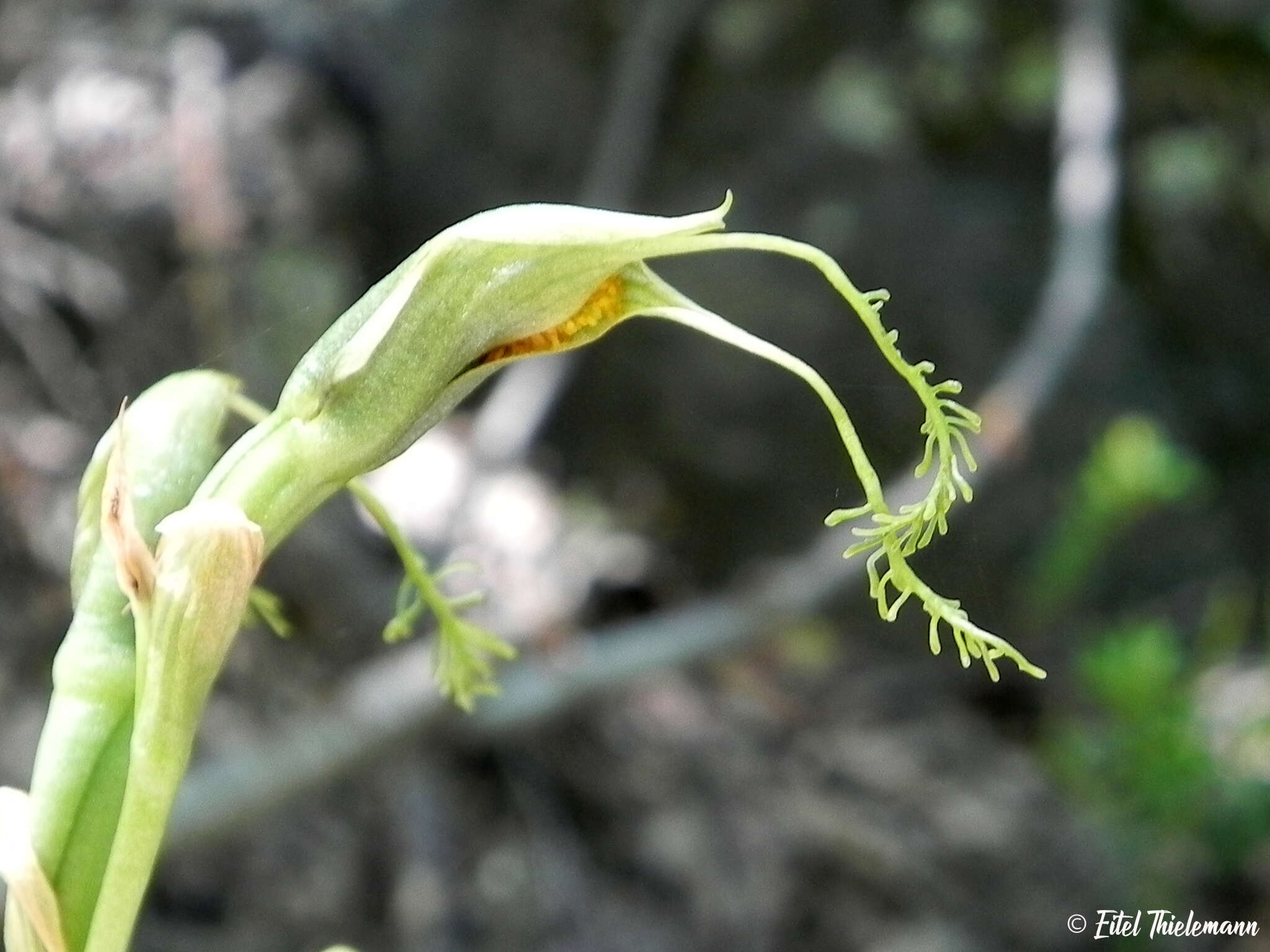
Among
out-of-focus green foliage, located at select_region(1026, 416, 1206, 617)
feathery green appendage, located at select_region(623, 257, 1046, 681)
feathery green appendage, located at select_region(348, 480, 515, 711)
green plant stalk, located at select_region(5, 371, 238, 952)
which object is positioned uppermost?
out-of-focus green foliage, located at select_region(1026, 416, 1206, 617)

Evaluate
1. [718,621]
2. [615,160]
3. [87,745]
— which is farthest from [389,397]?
[615,160]

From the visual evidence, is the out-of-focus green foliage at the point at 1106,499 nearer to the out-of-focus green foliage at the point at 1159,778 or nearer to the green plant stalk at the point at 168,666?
the out-of-focus green foliage at the point at 1159,778

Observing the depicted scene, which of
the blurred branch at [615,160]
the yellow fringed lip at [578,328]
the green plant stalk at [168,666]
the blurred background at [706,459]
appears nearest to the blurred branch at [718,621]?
the blurred background at [706,459]

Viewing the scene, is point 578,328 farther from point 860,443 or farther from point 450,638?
point 450,638

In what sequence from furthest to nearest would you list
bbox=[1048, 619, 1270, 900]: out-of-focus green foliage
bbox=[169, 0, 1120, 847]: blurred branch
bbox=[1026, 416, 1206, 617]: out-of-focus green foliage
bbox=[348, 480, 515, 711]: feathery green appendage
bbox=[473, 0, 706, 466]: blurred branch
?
1. bbox=[473, 0, 706, 466]: blurred branch
2. bbox=[1026, 416, 1206, 617]: out-of-focus green foliage
3. bbox=[1048, 619, 1270, 900]: out-of-focus green foliage
4. bbox=[169, 0, 1120, 847]: blurred branch
5. bbox=[348, 480, 515, 711]: feathery green appendage

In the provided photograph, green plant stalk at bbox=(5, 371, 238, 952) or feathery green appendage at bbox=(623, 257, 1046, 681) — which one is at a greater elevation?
feathery green appendage at bbox=(623, 257, 1046, 681)

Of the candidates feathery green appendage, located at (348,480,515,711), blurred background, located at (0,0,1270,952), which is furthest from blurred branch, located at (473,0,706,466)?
feathery green appendage, located at (348,480,515,711)

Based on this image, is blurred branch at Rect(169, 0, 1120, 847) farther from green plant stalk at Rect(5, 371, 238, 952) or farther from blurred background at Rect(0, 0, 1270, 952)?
green plant stalk at Rect(5, 371, 238, 952)

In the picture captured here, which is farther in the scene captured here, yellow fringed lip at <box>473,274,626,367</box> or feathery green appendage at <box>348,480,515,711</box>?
feathery green appendage at <box>348,480,515,711</box>
